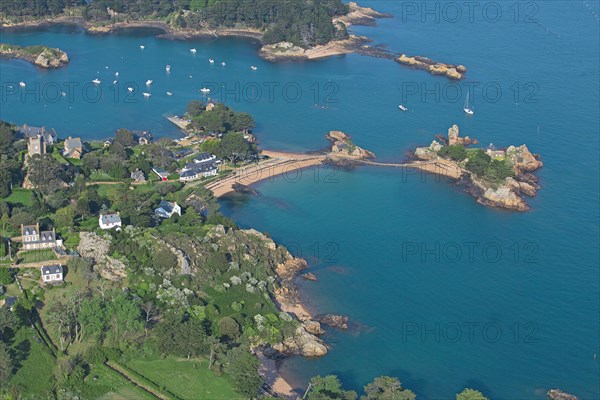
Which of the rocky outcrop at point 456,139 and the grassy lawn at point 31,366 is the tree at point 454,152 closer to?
the rocky outcrop at point 456,139

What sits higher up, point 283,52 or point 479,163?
point 283,52

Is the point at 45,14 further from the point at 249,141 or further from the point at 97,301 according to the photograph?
the point at 97,301

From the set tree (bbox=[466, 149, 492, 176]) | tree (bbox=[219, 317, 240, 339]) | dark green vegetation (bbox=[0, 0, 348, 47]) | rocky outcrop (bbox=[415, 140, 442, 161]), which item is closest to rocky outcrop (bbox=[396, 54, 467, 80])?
dark green vegetation (bbox=[0, 0, 348, 47])

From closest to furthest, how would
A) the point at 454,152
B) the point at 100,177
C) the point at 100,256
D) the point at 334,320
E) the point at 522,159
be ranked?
the point at 334,320 < the point at 100,256 < the point at 100,177 < the point at 454,152 < the point at 522,159

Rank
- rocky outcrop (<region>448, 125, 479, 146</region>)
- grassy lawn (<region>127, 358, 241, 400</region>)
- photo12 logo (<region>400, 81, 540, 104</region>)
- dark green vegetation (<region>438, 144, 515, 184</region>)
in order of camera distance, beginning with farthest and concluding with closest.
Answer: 1. photo12 logo (<region>400, 81, 540, 104</region>)
2. rocky outcrop (<region>448, 125, 479, 146</region>)
3. dark green vegetation (<region>438, 144, 515, 184</region>)
4. grassy lawn (<region>127, 358, 241, 400</region>)

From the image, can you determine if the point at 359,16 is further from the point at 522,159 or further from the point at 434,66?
the point at 522,159

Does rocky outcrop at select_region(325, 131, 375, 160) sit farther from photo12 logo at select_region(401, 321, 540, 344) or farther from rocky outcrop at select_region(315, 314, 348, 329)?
photo12 logo at select_region(401, 321, 540, 344)

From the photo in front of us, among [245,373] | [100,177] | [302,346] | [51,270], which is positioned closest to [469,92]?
[100,177]

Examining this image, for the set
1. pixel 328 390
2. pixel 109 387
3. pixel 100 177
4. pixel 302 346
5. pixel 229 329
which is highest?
pixel 100 177
